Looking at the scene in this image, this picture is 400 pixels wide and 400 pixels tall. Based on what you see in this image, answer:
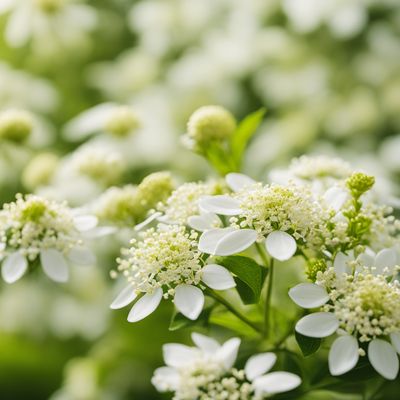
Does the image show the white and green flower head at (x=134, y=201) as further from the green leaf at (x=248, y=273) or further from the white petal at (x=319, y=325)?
the white petal at (x=319, y=325)

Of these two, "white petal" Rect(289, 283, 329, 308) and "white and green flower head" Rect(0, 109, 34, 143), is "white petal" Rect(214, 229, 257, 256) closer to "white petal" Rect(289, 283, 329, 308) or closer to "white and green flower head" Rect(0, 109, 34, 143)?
"white petal" Rect(289, 283, 329, 308)

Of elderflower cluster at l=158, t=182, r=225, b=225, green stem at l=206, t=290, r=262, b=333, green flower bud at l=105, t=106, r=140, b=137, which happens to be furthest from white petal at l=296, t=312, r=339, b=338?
green flower bud at l=105, t=106, r=140, b=137

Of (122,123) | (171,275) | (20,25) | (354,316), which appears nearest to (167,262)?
(171,275)

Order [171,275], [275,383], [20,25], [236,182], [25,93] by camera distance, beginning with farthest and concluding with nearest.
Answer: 1. [25,93]
2. [20,25]
3. [236,182]
4. [171,275]
5. [275,383]

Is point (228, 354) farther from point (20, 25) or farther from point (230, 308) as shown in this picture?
point (20, 25)

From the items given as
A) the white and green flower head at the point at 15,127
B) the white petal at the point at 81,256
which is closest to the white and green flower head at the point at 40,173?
the white and green flower head at the point at 15,127

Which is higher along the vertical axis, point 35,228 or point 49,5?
point 49,5

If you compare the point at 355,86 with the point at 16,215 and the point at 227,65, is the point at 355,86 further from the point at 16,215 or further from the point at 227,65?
the point at 16,215
